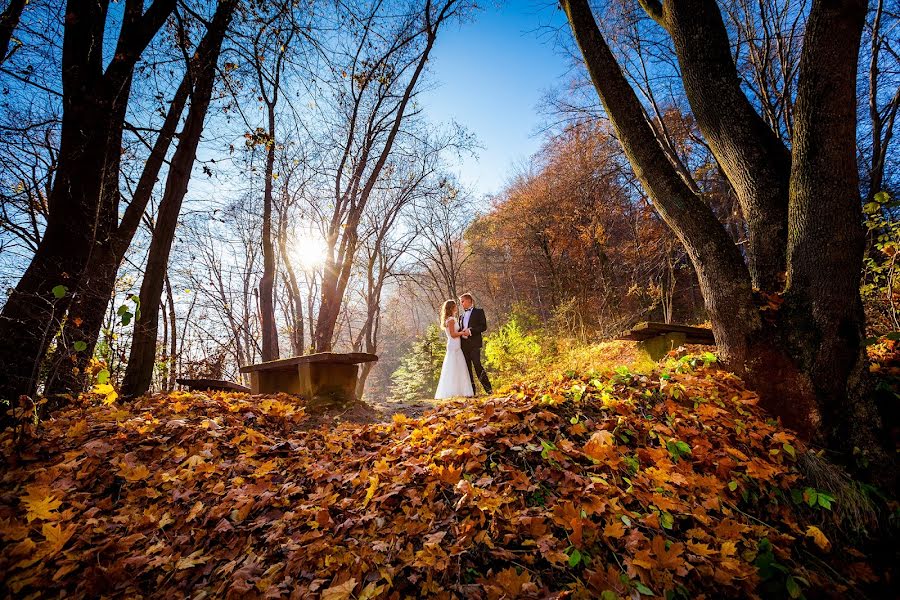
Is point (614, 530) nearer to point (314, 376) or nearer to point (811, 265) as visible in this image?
point (811, 265)

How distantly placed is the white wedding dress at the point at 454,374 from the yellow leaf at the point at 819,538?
17.2 feet

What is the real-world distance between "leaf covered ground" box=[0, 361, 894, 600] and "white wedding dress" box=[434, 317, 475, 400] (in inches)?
155

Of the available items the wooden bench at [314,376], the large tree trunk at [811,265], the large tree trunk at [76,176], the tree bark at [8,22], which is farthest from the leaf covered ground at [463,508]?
the tree bark at [8,22]

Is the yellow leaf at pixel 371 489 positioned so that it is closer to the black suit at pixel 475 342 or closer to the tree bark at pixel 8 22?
the black suit at pixel 475 342

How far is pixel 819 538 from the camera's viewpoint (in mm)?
1893

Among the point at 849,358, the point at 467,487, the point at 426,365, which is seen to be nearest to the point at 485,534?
the point at 467,487

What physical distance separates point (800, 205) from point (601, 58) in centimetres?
214

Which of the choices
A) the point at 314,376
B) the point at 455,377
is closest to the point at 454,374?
the point at 455,377

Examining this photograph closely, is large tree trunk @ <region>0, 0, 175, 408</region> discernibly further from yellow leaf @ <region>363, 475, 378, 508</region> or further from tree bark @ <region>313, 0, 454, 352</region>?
tree bark @ <region>313, 0, 454, 352</region>

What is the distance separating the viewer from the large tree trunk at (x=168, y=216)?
4.28 m

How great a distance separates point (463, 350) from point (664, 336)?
12.1 ft

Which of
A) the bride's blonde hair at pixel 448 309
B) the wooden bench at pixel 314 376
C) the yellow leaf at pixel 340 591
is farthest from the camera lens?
the bride's blonde hair at pixel 448 309

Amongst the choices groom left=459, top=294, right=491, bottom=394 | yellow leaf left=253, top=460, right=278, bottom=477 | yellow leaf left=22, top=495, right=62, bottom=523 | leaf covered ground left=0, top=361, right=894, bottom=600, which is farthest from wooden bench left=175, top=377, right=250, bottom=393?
groom left=459, top=294, right=491, bottom=394

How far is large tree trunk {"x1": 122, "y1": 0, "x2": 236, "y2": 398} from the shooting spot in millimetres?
4281
